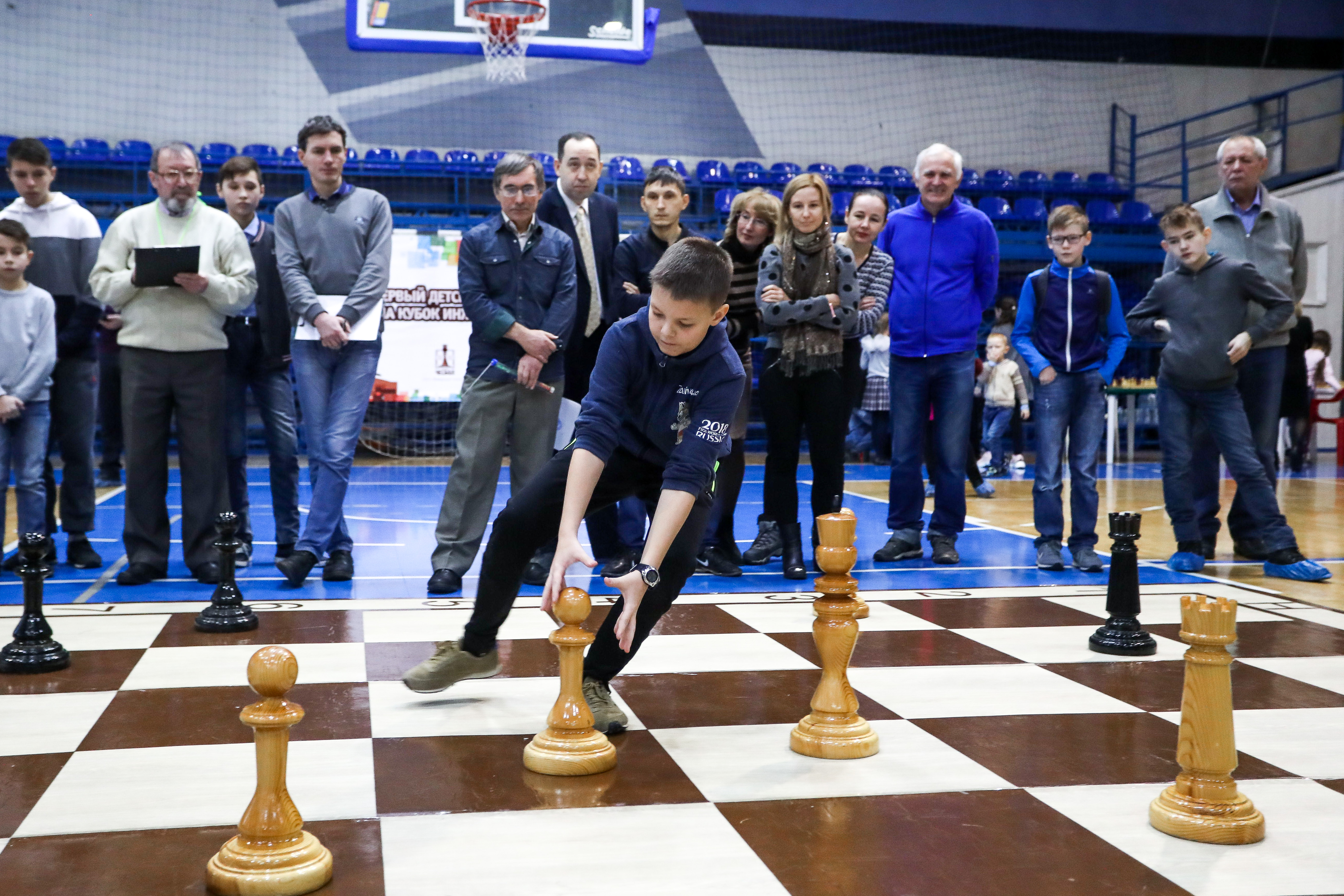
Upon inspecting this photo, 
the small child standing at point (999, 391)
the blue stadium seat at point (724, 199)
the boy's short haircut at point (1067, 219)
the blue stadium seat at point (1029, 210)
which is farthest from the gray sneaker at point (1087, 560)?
the blue stadium seat at point (1029, 210)

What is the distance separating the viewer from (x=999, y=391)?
9570 millimetres

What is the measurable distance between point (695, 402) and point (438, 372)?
9235 millimetres

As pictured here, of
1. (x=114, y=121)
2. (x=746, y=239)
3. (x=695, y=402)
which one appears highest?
(x=114, y=121)

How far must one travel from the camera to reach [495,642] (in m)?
2.55

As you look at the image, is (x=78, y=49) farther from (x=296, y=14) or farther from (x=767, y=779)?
(x=767, y=779)

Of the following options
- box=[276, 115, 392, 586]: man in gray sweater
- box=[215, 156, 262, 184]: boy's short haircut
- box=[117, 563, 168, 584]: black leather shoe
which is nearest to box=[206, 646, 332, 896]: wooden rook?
box=[276, 115, 392, 586]: man in gray sweater

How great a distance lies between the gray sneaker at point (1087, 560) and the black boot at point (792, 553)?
1.13 metres

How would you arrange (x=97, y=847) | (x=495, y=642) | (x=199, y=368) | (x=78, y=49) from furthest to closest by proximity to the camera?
1. (x=78, y=49)
2. (x=199, y=368)
3. (x=495, y=642)
4. (x=97, y=847)

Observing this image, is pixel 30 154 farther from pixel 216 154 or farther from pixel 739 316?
pixel 216 154

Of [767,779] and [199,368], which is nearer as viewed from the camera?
[767,779]

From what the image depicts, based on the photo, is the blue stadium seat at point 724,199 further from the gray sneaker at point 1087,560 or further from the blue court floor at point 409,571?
the gray sneaker at point 1087,560

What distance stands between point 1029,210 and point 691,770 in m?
12.7

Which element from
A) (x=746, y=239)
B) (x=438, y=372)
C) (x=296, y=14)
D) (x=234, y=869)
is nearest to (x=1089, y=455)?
(x=746, y=239)

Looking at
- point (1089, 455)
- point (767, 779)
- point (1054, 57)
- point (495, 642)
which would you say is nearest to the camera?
point (767, 779)
